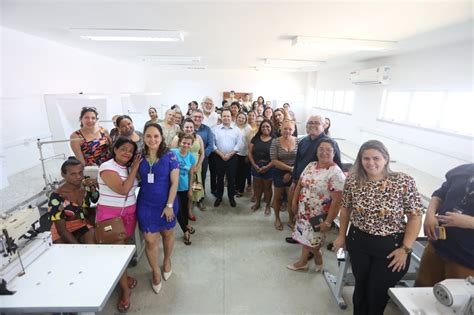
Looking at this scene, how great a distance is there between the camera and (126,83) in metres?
8.11

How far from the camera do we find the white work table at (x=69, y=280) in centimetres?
108

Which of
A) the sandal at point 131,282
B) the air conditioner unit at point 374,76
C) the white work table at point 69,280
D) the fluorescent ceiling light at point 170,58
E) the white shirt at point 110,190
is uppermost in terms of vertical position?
the fluorescent ceiling light at point 170,58

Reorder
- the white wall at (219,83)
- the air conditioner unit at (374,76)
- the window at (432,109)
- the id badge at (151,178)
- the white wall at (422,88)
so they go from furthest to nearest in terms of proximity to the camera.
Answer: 1. the white wall at (219,83)
2. the air conditioner unit at (374,76)
3. the window at (432,109)
4. the white wall at (422,88)
5. the id badge at (151,178)

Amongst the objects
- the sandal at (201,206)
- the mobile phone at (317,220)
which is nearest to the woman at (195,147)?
the sandal at (201,206)

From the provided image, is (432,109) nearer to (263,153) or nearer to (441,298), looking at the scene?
(263,153)

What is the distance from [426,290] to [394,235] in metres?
0.32

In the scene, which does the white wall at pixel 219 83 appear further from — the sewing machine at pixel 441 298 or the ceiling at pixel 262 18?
the sewing machine at pixel 441 298

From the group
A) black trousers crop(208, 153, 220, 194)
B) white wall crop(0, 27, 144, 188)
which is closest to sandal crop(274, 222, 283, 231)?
Result: black trousers crop(208, 153, 220, 194)

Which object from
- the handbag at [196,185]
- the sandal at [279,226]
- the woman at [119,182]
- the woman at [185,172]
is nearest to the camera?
the woman at [119,182]

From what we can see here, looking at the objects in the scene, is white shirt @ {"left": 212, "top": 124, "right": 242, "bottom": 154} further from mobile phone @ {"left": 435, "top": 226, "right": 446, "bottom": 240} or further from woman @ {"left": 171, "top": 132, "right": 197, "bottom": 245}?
mobile phone @ {"left": 435, "top": 226, "right": 446, "bottom": 240}

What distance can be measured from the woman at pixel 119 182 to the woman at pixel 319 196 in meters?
1.45

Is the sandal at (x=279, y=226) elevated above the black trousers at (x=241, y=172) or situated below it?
below

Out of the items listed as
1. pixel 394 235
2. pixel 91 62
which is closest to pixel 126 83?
pixel 91 62

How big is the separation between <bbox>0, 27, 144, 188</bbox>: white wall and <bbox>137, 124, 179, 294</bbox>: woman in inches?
66.0
